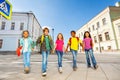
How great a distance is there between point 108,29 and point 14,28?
21616 millimetres

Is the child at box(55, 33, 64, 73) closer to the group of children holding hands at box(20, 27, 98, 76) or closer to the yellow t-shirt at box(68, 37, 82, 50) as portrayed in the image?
the group of children holding hands at box(20, 27, 98, 76)

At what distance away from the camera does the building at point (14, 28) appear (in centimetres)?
2626

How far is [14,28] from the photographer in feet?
88.8

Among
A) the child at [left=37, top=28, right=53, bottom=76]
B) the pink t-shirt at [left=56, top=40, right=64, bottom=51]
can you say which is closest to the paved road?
the child at [left=37, top=28, right=53, bottom=76]

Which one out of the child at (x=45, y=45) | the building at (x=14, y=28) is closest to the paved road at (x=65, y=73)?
the child at (x=45, y=45)

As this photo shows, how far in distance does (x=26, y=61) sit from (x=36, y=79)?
1212 millimetres

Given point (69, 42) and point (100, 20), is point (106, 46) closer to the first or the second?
point (100, 20)

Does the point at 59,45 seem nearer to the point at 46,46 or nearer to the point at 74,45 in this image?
the point at 74,45

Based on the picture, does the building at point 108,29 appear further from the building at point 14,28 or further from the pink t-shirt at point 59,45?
the pink t-shirt at point 59,45

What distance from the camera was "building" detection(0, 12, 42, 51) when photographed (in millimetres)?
26258

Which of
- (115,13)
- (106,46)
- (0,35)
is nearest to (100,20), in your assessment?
(115,13)

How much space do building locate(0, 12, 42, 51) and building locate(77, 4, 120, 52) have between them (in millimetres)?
17876

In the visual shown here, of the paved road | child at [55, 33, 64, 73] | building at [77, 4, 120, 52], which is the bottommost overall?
the paved road

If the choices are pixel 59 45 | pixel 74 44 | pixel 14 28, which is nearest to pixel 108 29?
pixel 14 28
